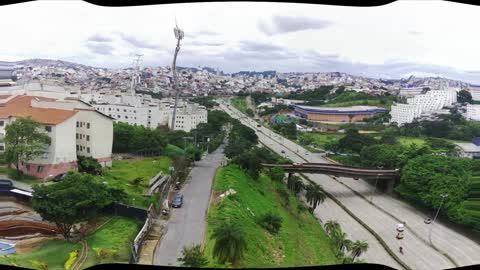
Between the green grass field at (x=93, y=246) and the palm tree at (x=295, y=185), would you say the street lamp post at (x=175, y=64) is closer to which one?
the green grass field at (x=93, y=246)

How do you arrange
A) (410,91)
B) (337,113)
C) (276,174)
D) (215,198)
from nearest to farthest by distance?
(215,198) < (276,174) < (410,91) < (337,113)

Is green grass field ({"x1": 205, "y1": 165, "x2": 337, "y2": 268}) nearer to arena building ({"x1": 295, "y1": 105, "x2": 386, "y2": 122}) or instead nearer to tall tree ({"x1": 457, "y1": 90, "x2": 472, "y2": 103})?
arena building ({"x1": 295, "y1": 105, "x2": 386, "y2": 122})

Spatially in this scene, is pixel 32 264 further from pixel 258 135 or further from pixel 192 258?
pixel 258 135

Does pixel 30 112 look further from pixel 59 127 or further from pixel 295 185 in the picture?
pixel 295 185

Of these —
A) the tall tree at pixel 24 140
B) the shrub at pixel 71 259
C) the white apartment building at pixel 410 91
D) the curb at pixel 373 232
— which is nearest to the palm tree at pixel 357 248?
the curb at pixel 373 232

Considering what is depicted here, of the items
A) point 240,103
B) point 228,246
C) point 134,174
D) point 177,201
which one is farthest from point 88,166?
point 240,103

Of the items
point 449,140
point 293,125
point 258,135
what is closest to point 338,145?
point 293,125
